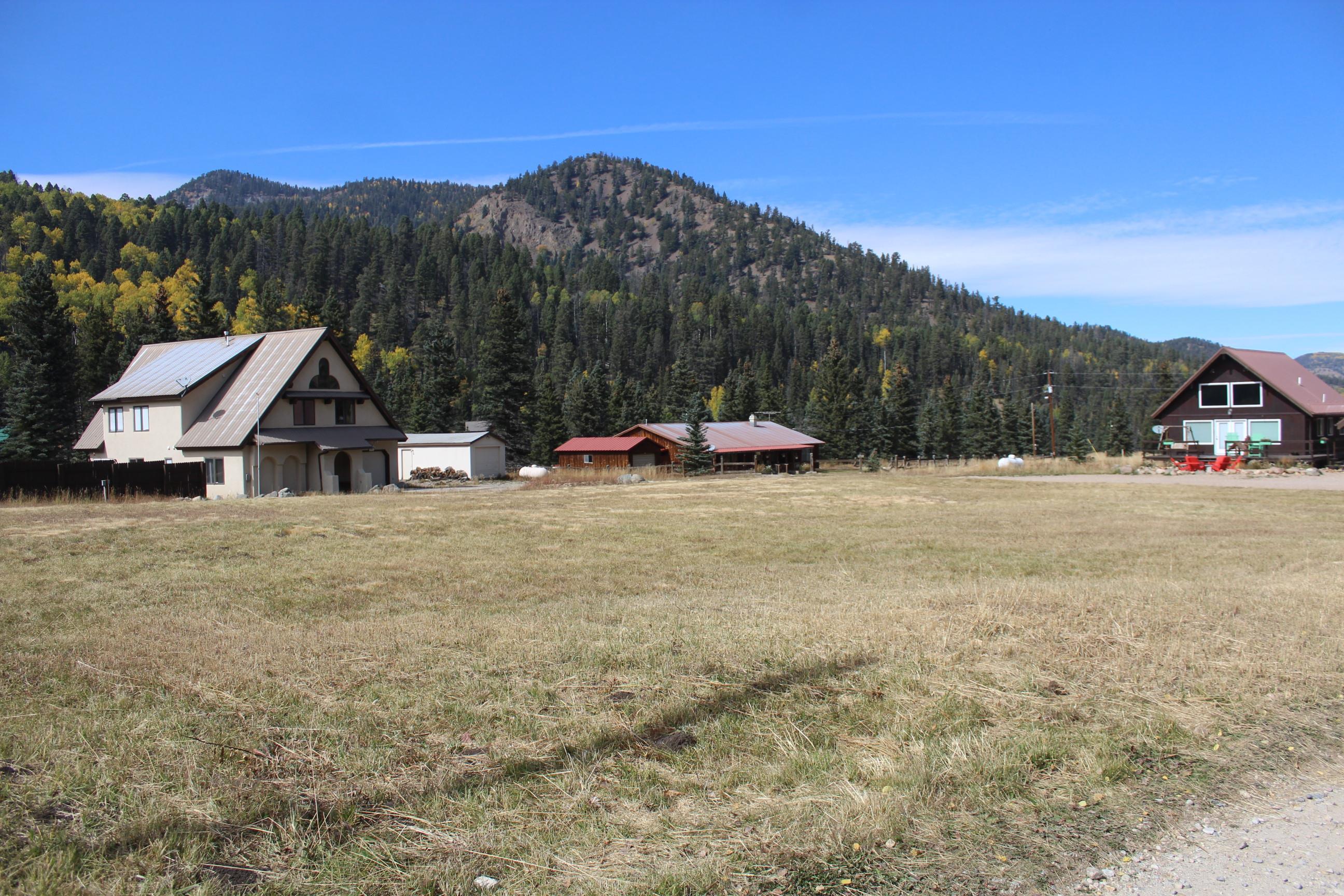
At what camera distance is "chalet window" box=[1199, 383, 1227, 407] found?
5881 cm

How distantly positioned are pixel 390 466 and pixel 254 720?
47.1 metres

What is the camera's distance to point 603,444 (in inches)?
A: 2948

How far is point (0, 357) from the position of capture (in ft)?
302

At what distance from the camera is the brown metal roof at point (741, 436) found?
7400 cm

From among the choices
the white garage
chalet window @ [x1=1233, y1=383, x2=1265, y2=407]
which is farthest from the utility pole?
the white garage

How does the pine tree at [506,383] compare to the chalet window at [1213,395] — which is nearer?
the chalet window at [1213,395]

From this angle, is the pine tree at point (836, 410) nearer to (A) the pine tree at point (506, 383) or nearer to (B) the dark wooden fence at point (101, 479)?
(A) the pine tree at point (506, 383)

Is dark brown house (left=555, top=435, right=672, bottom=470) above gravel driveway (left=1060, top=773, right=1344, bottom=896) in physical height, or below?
above

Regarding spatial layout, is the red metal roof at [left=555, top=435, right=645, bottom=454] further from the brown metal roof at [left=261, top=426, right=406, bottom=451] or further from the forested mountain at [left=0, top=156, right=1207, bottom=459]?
the brown metal roof at [left=261, top=426, right=406, bottom=451]

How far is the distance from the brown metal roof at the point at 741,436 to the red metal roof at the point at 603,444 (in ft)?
4.70

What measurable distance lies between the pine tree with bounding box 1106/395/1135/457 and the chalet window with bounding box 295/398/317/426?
8456 cm

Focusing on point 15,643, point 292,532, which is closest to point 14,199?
point 292,532

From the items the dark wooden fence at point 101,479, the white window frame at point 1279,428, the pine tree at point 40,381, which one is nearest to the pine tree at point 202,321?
the pine tree at point 40,381

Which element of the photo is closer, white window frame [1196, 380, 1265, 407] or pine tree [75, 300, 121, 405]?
white window frame [1196, 380, 1265, 407]
